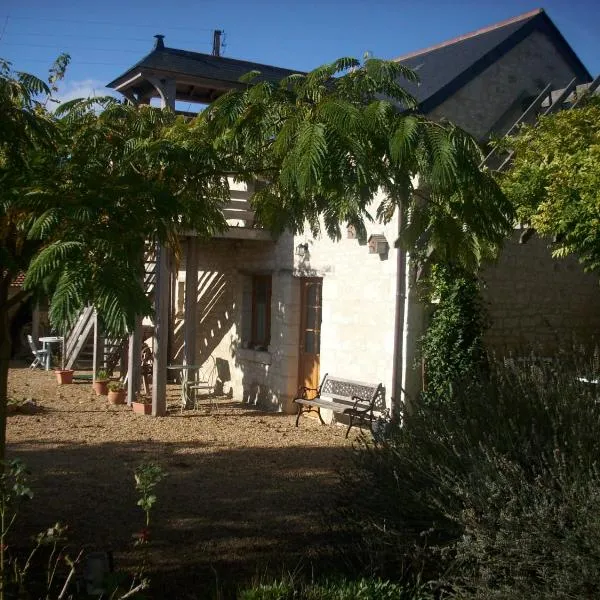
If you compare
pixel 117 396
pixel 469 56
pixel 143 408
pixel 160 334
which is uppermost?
pixel 469 56

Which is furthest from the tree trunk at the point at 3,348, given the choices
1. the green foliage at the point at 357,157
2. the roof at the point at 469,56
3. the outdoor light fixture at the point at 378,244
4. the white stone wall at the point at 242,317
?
the roof at the point at 469,56

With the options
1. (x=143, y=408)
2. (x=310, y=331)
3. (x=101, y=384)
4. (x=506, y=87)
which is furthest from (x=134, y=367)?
(x=506, y=87)

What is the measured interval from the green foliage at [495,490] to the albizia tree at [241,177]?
105 centimetres

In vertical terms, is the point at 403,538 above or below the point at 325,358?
below

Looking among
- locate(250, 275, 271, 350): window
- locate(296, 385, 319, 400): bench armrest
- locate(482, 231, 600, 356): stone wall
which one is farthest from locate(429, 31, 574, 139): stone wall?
locate(296, 385, 319, 400): bench armrest

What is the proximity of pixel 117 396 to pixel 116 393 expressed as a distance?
77 mm

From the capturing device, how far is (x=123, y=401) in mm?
12469

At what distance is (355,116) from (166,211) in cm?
118

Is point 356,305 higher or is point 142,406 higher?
point 356,305

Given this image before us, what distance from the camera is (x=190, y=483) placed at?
7617mm

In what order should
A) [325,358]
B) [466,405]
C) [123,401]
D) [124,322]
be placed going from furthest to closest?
[123,401] < [325,358] < [466,405] < [124,322]

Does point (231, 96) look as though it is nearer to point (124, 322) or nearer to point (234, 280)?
point (124, 322)

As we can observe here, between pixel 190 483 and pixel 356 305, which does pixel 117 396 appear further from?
pixel 190 483

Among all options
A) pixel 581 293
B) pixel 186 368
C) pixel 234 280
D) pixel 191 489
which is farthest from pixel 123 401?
pixel 581 293
